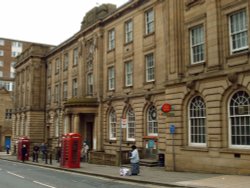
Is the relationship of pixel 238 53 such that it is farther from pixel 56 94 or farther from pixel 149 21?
pixel 56 94

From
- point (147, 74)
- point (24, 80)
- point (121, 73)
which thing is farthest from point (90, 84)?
point (24, 80)

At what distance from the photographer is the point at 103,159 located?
2672 cm

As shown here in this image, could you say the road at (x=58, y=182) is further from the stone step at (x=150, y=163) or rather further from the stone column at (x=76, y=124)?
the stone column at (x=76, y=124)

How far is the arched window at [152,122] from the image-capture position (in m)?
25.5

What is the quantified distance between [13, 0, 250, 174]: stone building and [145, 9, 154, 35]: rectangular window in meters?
0.08

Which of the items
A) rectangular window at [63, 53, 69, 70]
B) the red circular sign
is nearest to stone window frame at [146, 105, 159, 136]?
the red circular sign

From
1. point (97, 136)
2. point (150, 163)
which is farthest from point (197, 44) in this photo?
point (97, 136)

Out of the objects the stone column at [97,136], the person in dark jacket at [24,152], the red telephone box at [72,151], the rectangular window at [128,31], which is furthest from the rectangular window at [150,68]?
the person in dark jacket at [24,152]

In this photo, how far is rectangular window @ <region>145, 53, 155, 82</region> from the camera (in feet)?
86.1

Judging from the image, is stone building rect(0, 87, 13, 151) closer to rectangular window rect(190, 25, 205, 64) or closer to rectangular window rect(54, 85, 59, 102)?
rectangular window rect(54, 85, 59, 102)

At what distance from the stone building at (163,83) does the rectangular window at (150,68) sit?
80 mm

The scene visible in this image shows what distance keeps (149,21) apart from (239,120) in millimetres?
12676

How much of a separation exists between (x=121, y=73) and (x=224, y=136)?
548 inches

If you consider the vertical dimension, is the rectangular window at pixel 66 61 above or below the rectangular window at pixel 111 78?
above
